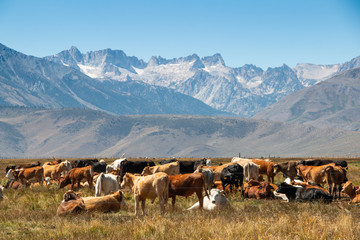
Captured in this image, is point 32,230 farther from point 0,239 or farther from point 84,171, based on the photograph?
point 84,171

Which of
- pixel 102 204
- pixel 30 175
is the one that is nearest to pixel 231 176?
pixel 102 204

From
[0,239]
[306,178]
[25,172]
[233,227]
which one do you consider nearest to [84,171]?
[25,172]

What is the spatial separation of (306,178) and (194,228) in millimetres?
17034

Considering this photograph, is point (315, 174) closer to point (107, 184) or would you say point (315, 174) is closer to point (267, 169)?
point (267, 169)

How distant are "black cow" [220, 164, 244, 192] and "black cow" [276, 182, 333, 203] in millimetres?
4589

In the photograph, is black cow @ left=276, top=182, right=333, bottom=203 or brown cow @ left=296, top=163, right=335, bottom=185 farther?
A: brown cow @ left=296, top=163, right=335, bottom=185

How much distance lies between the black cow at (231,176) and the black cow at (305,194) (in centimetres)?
459

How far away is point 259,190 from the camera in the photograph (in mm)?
23812

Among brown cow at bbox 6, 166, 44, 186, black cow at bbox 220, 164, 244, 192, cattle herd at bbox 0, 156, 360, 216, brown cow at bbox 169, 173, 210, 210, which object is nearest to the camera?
cattle herd at bbox 0, 156, 360, 216

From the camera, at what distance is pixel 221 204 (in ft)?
65.5

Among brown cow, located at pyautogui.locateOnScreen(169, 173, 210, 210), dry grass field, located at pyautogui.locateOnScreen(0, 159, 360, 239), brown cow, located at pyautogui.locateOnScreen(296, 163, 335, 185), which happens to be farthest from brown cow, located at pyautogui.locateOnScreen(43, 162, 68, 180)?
brown cow, located at pyautogui.locateOnScreen(169, 173, 210, 210)

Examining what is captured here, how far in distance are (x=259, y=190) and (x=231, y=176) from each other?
11.9ft

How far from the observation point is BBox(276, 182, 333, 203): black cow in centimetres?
2183

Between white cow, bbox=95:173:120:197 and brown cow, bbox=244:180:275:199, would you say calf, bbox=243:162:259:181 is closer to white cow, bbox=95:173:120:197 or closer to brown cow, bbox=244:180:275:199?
brown cow, bbox=244:180:275:199
